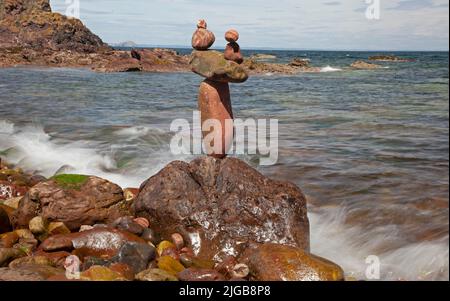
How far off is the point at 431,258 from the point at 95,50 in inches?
2978

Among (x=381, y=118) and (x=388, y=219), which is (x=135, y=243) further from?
(x=381, y=118)

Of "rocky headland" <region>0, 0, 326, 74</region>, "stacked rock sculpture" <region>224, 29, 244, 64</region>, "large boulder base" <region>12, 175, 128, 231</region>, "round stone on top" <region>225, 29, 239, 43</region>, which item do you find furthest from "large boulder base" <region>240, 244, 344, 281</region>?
"rocky headland" <region>0, 0, 326, 74</region>

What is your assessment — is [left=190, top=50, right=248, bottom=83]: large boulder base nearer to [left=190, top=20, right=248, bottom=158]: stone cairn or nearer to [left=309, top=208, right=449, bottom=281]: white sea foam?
[left=190, top=20, right=248, bottom=158]: stone cairn

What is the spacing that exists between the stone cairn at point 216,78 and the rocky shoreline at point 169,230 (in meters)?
0.48

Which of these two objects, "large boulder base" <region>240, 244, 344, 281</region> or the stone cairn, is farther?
the stone cairn

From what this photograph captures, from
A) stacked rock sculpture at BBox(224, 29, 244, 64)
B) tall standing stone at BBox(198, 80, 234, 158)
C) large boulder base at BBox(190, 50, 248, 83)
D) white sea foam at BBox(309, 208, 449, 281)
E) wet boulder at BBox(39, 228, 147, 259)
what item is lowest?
white sea foam at BBox(309, 208, 449, 281)

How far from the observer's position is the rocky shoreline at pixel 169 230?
21.6 feet

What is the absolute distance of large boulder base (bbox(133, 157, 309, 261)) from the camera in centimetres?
786

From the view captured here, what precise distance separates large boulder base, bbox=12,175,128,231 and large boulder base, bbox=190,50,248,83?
2831mm

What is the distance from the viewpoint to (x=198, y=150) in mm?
15773

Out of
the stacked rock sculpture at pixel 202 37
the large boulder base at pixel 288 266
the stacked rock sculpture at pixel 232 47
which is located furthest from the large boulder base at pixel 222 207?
the stacked rock sculpture at pixel 202 37

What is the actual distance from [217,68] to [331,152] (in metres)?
7.36

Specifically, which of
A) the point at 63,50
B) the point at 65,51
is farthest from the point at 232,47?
the point at 63,50

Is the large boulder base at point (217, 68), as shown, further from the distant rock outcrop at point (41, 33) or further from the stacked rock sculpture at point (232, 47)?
the distant rock outcrop at point (41, 33)
